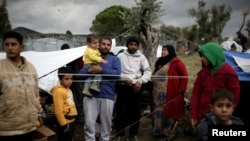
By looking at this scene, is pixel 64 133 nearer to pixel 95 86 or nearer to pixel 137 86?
pixel 95 86

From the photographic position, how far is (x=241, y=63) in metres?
3.87

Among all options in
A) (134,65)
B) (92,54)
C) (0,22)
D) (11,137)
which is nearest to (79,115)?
(134,65)

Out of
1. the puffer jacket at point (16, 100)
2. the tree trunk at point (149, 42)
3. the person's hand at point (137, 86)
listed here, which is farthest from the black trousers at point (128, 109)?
the tree trunk at point (149, 42)

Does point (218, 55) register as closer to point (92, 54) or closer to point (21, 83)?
point (92, 54)

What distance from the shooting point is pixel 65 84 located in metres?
3.17

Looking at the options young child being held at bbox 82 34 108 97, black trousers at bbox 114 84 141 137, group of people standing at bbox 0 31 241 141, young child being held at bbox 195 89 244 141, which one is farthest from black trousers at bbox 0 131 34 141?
black trousers at bbox 114 84 141 137

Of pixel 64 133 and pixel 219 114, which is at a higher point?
pixel 219 114

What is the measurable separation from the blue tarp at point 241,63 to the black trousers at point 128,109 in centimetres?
142

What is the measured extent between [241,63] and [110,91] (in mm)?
1977

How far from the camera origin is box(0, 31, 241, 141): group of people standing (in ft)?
7.11

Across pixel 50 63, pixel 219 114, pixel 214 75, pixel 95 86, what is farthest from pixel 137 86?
pixel 219 114

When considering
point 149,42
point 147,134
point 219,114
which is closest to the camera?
point 219,114

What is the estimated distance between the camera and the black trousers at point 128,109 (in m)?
3.95

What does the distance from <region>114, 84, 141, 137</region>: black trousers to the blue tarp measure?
142 cm
